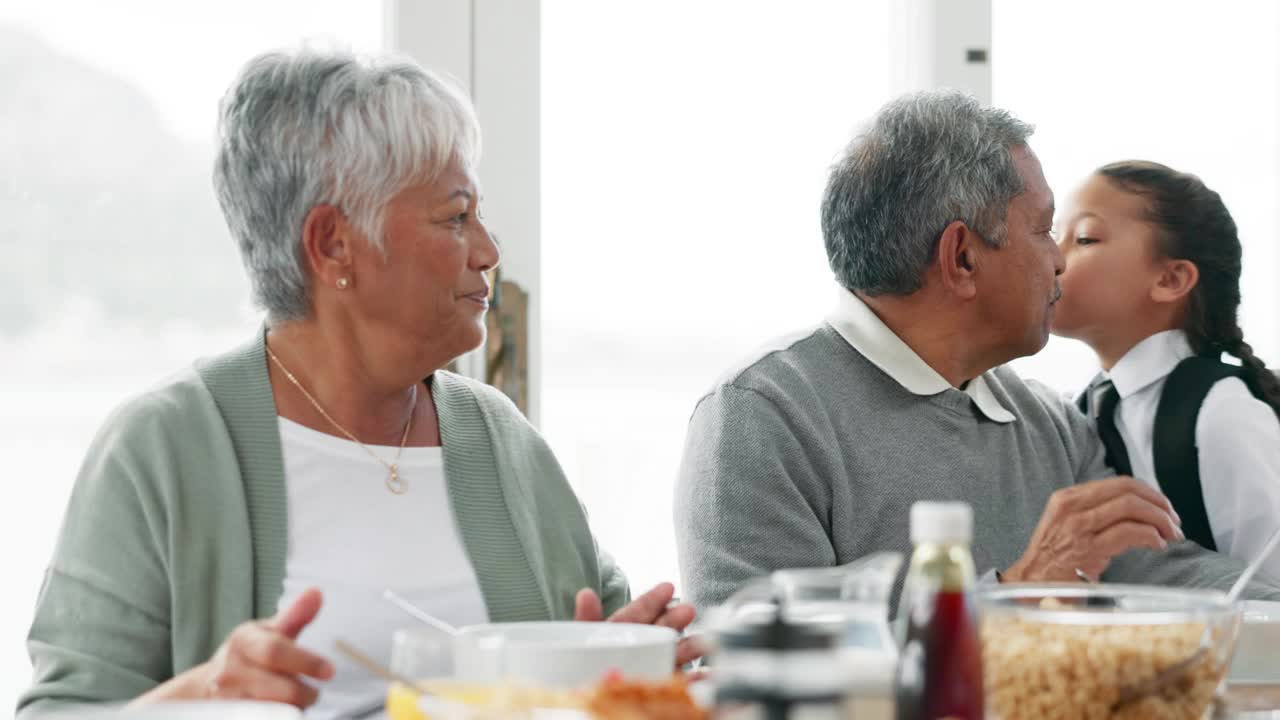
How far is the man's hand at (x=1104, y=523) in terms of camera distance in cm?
175

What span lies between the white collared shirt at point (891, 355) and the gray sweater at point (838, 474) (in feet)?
0.05

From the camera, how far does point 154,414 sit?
5.14ft

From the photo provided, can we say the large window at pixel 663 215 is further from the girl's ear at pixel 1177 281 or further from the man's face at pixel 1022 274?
the girl's ear at pixel 1177 281

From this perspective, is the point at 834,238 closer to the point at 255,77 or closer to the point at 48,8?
the point at 255,77

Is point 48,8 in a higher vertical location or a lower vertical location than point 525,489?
higher

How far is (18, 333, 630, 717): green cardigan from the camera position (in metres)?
1.46

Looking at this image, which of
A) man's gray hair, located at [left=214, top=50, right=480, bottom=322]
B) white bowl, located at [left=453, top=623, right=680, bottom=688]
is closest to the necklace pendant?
man's gray hair, located at [left=214, top=50, right=480, bottom=322]

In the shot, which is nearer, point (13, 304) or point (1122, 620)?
point (1122, 620)

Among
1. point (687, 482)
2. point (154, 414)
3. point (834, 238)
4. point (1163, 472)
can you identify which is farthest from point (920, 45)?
point (154, 414)

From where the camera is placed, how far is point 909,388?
2.13 m

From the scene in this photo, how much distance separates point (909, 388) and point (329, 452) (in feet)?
2.96

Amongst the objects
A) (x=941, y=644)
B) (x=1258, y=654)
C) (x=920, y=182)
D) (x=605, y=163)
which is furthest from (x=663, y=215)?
(x=941, y=644)

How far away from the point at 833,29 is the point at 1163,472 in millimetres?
1249

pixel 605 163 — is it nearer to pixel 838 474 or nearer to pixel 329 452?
pixel 838 474
